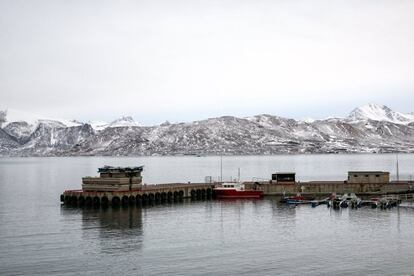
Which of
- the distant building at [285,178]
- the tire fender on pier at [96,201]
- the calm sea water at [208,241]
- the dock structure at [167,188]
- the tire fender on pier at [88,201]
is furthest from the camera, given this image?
the distant building at [285,178]

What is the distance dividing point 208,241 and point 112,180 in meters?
41.5

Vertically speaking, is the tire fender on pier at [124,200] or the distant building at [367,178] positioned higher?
the distant building at [367,178]

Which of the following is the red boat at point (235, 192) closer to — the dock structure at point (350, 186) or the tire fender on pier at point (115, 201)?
the dock structure at point (350, 186)

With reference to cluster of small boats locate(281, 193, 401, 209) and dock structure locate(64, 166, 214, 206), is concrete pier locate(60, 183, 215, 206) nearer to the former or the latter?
dock structure locate(64, 166, 214, 206)

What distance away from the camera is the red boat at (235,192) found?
116062 mm

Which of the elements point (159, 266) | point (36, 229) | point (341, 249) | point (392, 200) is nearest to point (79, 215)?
point (36, 229)

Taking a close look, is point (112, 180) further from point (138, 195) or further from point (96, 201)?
point (138, 195)

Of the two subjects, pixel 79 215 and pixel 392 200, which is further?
pixel 392 200

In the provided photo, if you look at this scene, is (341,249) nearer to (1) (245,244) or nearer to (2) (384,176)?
(1) (245,244)

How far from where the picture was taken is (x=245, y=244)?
2516 inches

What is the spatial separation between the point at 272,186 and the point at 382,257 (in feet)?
209

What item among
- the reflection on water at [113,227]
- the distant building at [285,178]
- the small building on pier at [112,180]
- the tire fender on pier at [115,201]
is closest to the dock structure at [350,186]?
the distant building at [285,178]

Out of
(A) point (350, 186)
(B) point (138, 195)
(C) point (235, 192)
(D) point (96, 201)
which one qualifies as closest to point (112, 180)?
(D) point (96, 201)

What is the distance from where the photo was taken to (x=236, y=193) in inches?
4596
